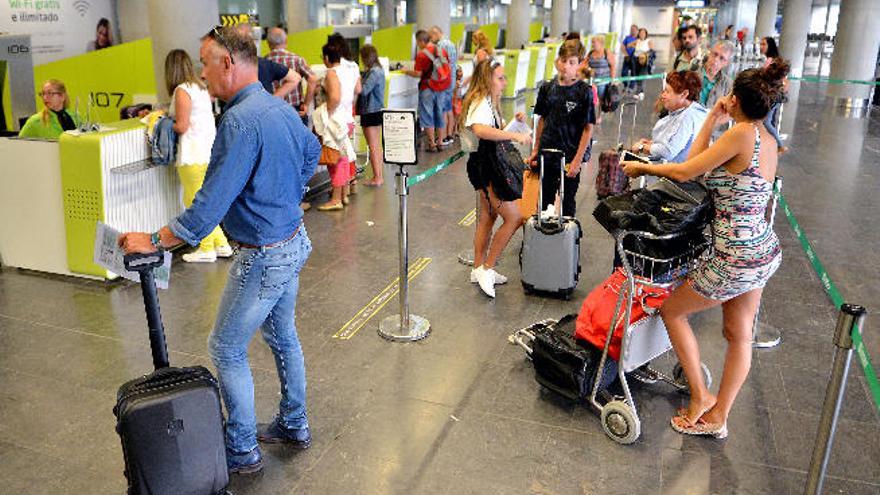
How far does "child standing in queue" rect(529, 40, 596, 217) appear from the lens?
4.74m

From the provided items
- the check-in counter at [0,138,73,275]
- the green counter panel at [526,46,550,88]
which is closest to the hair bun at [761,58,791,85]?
the check-in counter at [0,138,73,275]

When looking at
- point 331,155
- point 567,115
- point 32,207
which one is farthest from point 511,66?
point 32,207

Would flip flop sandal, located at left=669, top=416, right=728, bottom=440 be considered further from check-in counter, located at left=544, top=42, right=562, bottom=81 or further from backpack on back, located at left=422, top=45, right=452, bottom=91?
check-in counter, located at left=544, top=42, right=562, bottom=81

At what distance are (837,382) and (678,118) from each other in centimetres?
255

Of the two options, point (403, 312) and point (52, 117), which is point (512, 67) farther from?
point (403, 312)

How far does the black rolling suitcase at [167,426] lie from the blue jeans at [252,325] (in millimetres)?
193

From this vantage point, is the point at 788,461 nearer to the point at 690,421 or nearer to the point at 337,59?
the point at 690,421

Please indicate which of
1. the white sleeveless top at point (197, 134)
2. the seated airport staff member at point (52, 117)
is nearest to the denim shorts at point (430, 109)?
the white sleeveless top at point (197, 134)

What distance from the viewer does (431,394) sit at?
3.63m

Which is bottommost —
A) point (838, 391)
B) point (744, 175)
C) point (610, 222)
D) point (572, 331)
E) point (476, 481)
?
point (476, 481)

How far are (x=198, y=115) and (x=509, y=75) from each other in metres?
11.3

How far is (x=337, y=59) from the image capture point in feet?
22.1

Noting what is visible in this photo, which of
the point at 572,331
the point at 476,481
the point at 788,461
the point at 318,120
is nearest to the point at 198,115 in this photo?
the point at 318,120

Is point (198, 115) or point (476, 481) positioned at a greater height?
→ point (198, 115)
